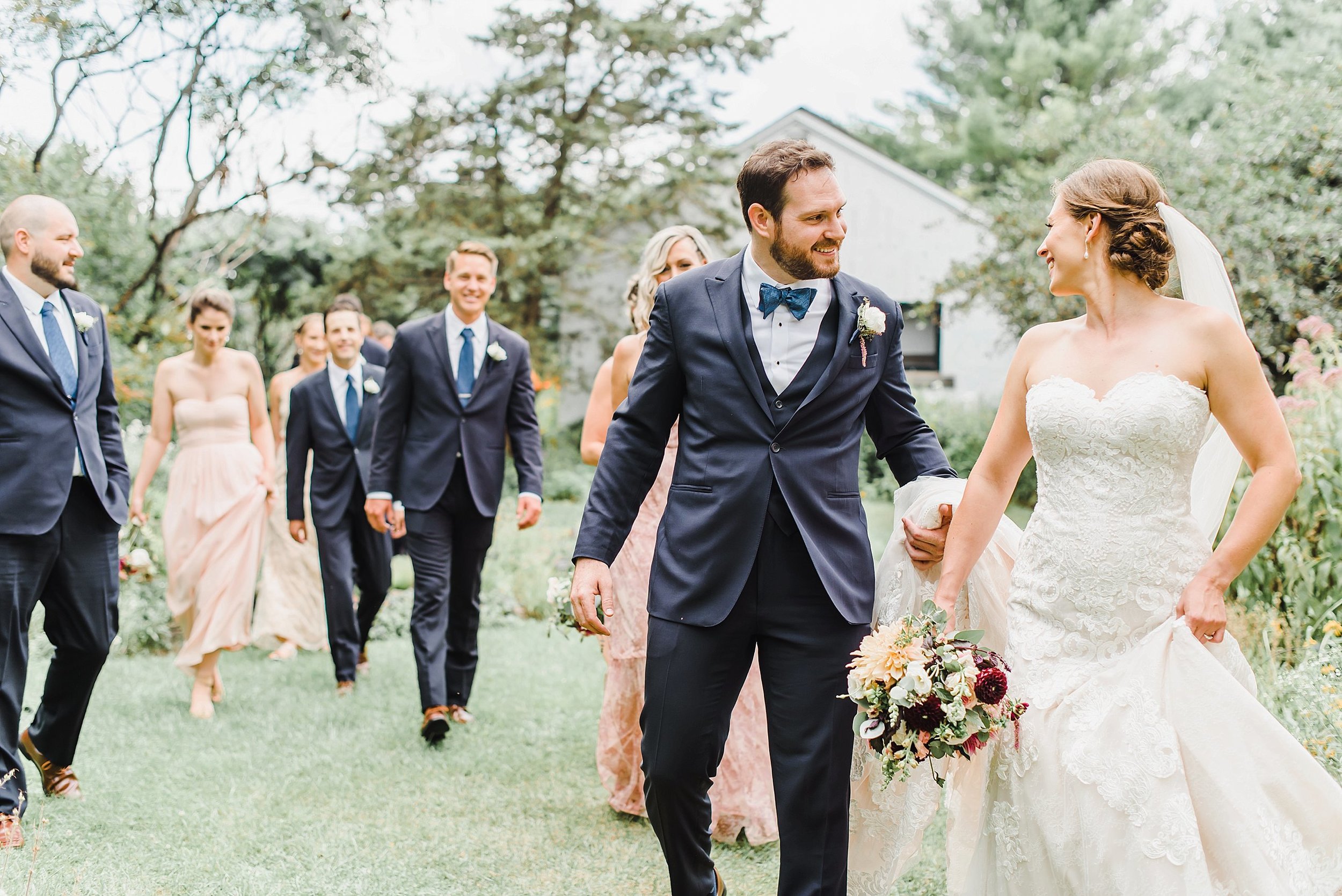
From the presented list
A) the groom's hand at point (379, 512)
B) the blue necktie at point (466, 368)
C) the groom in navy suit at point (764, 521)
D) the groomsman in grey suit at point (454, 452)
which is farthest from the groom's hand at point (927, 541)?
the groom's hand at point (379, 512)

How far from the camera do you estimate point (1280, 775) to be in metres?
2.71

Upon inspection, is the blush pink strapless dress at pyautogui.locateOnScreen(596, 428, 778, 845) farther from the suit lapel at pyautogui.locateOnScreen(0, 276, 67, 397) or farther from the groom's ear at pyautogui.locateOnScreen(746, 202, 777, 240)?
the suit lapel at pyautogui.locateOnScreen(0, 276, 67, 397)

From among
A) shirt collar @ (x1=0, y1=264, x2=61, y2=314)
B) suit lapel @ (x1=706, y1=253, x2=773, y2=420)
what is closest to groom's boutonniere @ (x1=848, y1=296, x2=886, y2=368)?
suit lapel @ (x1=706, y1=253, x2=773, y2=420)

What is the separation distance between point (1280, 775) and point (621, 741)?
268 cm

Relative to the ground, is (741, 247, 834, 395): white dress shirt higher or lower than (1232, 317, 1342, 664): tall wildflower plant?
higher

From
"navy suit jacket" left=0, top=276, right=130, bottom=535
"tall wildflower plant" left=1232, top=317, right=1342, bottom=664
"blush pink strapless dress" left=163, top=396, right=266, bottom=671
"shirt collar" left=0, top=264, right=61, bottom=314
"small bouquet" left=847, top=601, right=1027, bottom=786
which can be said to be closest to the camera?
"small bouquet" left=847, top=601, right=1027, bottom=786

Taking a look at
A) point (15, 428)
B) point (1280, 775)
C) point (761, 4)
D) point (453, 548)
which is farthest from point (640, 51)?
point (1280, 775)

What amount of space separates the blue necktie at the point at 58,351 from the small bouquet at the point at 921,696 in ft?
11.3

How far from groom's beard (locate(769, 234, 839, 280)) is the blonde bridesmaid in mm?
5932

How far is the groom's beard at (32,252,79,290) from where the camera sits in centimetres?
443

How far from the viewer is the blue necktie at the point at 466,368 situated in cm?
616

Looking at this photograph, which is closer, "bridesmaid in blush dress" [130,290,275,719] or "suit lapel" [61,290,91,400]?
"suit lapel" [61,290,91,400]

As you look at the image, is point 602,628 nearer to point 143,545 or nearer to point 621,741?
point 621,741

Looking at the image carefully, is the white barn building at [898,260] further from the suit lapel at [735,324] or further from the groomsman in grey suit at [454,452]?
the suit lapel at [735,324]
